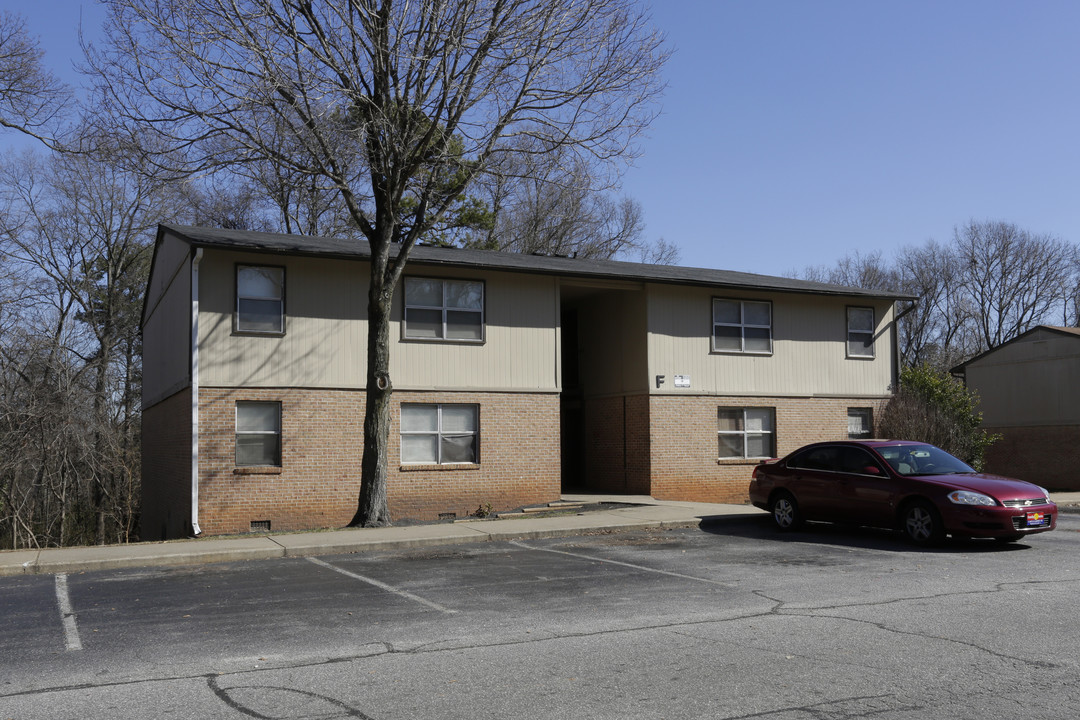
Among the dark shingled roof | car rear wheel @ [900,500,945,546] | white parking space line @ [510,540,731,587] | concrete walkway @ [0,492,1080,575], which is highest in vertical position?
the dark shingled roof

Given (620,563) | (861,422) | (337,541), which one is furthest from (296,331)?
(861,422)

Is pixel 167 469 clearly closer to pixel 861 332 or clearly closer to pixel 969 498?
pixel 969 498

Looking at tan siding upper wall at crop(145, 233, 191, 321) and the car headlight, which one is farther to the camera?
tan siding upper wall at crop(145, 233, 191, 321)

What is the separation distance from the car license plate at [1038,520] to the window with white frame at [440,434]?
11.3m

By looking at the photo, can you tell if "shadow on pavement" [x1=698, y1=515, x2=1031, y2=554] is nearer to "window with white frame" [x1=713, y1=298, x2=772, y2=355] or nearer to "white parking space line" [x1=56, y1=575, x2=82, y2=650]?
"window with white frame" [x1=713, y1=298, x2=772, y2=355]

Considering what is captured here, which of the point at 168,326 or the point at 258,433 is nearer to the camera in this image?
the point at 258,433

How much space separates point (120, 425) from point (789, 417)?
76.9 ft

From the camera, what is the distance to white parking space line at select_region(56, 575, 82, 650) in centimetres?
771

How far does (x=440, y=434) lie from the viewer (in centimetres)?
2081

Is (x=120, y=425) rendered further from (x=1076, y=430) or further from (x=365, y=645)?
(x=1076, y=430)

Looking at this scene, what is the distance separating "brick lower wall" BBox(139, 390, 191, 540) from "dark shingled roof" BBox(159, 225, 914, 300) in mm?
3293

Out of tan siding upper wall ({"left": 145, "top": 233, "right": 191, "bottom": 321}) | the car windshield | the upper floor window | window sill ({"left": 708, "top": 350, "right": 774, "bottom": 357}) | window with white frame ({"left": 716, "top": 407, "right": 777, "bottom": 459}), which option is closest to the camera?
the car windshield

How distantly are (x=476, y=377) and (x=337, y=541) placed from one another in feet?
24.3

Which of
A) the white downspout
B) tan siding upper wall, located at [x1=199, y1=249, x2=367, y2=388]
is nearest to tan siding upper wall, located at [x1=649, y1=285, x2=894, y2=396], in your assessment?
tan siding upper wall, located at [x1=199, y1=249, x2=367, y2=388]
